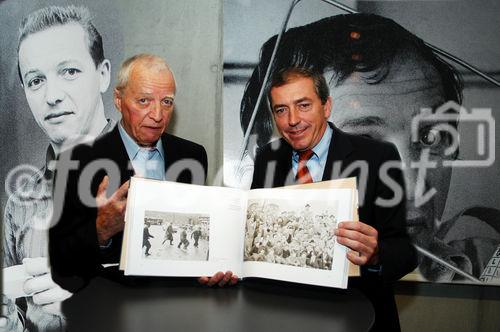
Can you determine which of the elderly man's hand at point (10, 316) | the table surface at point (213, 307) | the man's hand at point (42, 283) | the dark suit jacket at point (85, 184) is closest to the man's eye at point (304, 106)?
the dark suit jacket at point (85, 184)

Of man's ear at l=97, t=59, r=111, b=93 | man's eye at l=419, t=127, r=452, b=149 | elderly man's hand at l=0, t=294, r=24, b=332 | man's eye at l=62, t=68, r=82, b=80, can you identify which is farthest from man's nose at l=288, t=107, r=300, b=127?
elderly man's hand at l=0, t=294, r=24, b=332

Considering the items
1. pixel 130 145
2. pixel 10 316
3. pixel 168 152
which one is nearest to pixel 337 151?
pixel 168 152

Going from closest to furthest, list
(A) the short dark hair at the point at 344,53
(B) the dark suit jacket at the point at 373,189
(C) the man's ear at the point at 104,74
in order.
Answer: (B) the dark suit jacket at the point at 373,189
(A) the short dark hair at the point at 344,53
(C) the man's ear at the point at 104,74

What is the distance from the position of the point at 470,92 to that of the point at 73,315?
1.76m

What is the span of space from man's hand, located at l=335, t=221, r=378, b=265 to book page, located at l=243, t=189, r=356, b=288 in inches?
1.0

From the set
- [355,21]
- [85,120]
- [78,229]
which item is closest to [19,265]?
[78,229]

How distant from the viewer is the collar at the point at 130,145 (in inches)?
82.3

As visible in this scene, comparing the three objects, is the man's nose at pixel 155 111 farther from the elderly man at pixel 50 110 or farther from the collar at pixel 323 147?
the collar at pixel 323 147

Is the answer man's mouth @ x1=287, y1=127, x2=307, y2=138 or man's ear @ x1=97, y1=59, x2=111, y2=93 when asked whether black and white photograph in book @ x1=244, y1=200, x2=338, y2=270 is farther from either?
man's ear @ x1=97, y1=59, x2=111, y2=93

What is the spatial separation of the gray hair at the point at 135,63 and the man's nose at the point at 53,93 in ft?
0.91

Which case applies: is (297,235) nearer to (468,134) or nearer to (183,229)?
(183,229)

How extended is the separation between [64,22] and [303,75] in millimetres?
1140

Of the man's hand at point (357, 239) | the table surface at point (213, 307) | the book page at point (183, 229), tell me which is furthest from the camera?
the book page at point (183, 229)

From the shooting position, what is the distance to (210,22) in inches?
86.4
